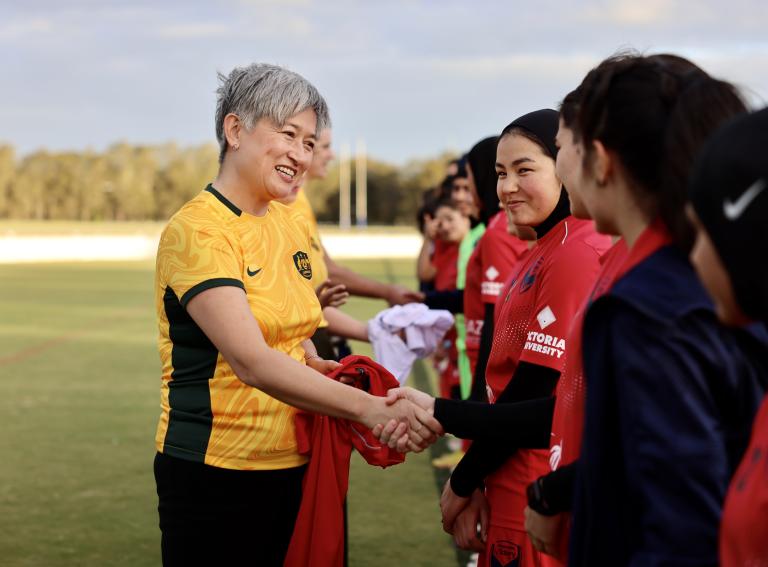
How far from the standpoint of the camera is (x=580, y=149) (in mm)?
1865

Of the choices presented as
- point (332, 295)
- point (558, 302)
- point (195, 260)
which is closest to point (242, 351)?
point (195, 260)

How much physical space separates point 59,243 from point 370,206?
59.0m

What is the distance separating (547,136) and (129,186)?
103084mm

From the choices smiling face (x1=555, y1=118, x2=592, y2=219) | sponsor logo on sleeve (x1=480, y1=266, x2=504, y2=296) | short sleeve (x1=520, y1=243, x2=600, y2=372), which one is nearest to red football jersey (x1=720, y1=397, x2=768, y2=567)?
smiling face (x1=555, y1=118, x2=592, y2=219)

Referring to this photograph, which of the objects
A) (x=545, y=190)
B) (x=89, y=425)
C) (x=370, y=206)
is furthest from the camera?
(x=370, y=206)

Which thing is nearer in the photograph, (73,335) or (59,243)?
(73,335)

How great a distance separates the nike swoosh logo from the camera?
133cm

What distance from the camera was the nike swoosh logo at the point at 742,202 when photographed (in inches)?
52.4

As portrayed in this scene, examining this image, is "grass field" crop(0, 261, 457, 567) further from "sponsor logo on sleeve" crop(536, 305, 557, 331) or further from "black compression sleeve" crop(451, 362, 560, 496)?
"sponsor logo on sleeve" crop(536, 305, 557, 331)

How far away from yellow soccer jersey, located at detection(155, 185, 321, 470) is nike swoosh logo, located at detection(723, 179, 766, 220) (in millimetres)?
1661

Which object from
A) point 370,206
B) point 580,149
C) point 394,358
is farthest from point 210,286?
point 370,206

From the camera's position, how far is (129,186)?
10188 cm

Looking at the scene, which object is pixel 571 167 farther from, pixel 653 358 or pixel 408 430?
pixel 408 430

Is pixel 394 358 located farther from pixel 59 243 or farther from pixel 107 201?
pixel 107 201
